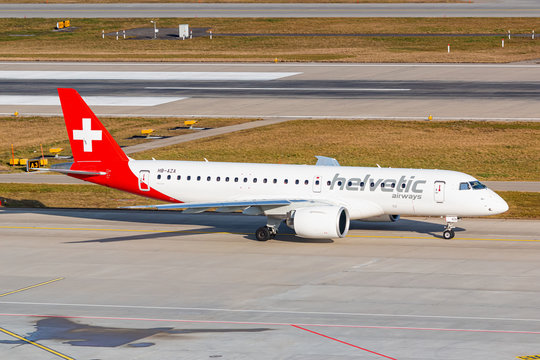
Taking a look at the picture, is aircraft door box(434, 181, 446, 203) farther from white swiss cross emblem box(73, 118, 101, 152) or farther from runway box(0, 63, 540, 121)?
runway box(0, 63, 540, 121)

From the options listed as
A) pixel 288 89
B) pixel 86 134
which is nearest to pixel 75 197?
pixel 86 134

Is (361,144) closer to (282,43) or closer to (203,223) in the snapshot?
(203,223)

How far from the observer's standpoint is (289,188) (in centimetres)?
4697

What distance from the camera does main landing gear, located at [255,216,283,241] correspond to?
46.7 m

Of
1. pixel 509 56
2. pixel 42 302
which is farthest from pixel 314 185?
pixel 509 56

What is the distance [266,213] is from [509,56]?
228 feet

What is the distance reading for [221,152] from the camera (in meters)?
68.4

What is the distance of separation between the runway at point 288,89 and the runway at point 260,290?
30.7 m

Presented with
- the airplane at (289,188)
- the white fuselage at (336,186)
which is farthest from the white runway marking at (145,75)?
the white fuselage at (336,186)

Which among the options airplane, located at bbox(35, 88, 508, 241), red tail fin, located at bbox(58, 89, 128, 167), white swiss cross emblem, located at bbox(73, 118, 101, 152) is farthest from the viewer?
white swiss cross emblem, located at bbox(73, 118, 101, 152)

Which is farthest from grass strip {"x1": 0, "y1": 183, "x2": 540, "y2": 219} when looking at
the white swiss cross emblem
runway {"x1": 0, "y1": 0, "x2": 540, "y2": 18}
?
runway {"x1": 0, "y1": 0, "x2": 540, "y2": 18}

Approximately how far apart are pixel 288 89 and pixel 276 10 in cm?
6404

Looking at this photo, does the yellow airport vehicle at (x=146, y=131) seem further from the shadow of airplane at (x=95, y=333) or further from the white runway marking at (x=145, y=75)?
the shadow of airplane at (x=95, y=333)

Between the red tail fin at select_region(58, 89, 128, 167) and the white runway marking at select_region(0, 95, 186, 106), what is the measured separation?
122 ft
